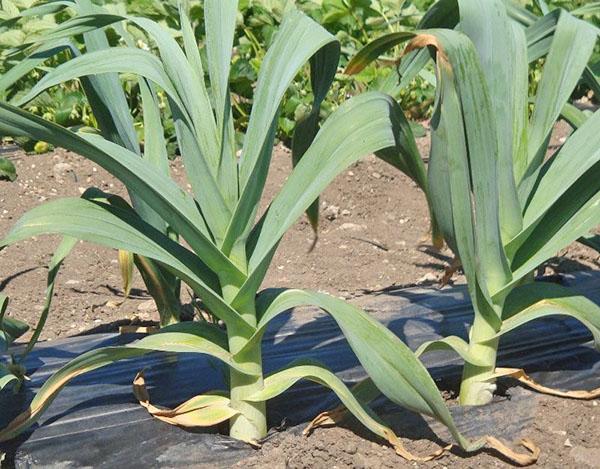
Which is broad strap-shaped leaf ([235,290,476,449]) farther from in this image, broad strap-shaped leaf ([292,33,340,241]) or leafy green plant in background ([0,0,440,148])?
leafy green plant in background ([0,0,440,148])

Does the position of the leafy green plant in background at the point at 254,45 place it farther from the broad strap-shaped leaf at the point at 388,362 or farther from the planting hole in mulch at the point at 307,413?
the broad strap-shaped leaf at the point at 388,362

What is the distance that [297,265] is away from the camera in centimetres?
316

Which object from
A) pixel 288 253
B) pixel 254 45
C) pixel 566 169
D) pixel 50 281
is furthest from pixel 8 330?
pixel 254 45

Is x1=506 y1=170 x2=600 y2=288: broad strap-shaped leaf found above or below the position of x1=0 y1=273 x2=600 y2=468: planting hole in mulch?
above

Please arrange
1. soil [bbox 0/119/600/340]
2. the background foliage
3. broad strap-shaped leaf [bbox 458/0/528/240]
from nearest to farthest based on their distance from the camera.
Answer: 1. broad strap-shaped leaf [bbox 458/0/528/240]
2. soil [bbox 0/119/600/340]
3. the background foliage

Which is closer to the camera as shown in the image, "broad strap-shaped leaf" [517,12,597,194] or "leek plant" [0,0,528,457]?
"leek plant" [0,0,528,457]

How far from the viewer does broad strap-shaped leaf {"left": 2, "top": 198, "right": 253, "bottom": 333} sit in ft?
5.32

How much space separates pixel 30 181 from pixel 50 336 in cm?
119

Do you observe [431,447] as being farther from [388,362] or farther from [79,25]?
[79,25]

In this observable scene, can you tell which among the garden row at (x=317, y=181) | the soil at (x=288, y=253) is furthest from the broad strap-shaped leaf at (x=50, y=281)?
the soil at (x=288, y=253)

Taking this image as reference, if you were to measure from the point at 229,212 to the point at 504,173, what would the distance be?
502 millimetres

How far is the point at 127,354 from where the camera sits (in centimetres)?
176

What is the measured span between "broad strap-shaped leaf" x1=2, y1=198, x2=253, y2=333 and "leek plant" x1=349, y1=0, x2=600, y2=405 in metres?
0.42

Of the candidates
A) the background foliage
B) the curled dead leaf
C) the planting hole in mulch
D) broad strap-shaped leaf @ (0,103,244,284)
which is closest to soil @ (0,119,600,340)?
the background foliage
